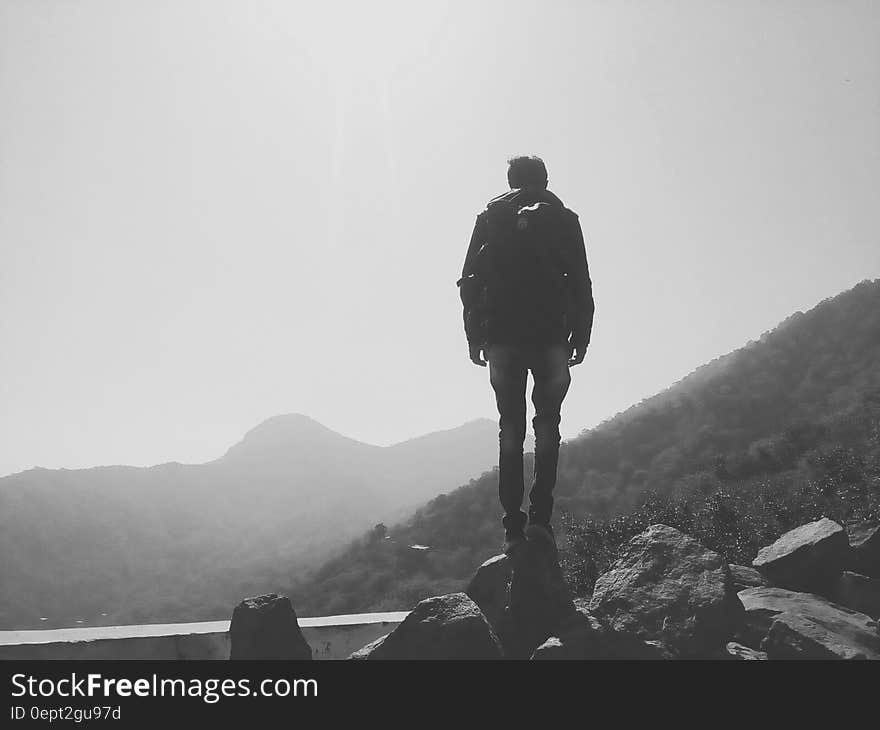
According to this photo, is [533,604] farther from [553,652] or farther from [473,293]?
[473,293]

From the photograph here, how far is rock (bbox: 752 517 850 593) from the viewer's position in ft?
15.1

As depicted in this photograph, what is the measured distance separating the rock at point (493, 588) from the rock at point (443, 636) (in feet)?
2.58

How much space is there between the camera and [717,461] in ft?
86.5

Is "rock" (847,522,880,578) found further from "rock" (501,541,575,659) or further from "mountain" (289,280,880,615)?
"mountain" (289,280,880,615)

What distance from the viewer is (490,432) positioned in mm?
154375

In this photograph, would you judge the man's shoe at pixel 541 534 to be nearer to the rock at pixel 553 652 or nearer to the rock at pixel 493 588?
the rock at pixel 493 588

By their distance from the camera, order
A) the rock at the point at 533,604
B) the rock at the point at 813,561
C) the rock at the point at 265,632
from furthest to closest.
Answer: the rock at the point at 813,561 < the rock at the point at 533,604 < the rock at the point at 265,632

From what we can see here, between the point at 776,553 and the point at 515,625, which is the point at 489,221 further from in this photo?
the point at 776,553

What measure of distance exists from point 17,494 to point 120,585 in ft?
83.0

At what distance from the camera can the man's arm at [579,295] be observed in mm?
4574

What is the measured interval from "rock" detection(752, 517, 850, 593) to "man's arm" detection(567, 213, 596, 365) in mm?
2235

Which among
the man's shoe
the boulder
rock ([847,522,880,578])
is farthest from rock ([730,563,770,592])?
the boulder

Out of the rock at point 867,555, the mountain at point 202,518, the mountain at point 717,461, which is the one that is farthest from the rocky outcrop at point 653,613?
the mountain at point 202,518

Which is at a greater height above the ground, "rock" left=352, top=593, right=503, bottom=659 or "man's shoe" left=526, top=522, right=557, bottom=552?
"man's shoe" left=526, top=522, right=557, bottom=552
